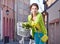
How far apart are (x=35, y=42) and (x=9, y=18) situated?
30.4 m

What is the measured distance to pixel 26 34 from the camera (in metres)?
5.67

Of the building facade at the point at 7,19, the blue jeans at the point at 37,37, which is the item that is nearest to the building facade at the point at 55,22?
the blue jeans at the point at 37,37

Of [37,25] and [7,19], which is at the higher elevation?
[7,19]

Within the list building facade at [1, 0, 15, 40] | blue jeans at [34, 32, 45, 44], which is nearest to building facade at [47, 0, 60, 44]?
blue jeans at [34, 32, 45, 44]

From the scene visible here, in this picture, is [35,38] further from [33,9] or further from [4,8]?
[4,8]

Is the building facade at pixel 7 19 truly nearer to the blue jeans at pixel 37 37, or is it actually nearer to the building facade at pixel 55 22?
the building facade at pixel 55 22

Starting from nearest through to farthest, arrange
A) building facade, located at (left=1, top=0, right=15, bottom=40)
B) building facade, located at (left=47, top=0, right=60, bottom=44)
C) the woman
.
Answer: the woman
building facade, located at (left=47, top=0, right=60, bottom=44)
building facade, located at (left=1, top=0, right=15, bottom=40)

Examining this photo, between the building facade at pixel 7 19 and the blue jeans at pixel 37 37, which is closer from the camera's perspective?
the blue jeans at pixel 37 37

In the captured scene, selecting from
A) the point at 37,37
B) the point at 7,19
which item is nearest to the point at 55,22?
the point at 37,37

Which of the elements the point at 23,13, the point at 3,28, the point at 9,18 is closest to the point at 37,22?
the point at 3,28

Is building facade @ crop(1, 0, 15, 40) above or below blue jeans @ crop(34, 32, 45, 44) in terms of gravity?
above

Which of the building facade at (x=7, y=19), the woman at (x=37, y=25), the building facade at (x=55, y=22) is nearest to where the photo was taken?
the woman at (x=37, y=25)

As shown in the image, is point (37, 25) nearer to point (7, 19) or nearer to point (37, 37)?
point (37, 37)

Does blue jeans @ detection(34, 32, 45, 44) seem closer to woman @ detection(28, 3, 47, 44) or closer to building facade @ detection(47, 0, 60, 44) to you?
woman @ detection(28, 3, 47, 44)
